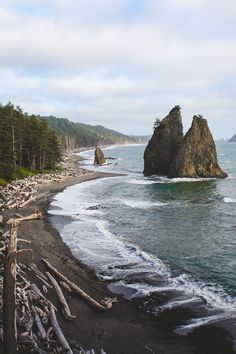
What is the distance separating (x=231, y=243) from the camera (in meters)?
29.9

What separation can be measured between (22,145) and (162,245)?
53.6 metres

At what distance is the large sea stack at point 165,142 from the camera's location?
8888 cm

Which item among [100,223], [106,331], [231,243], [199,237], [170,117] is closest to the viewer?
[106,331]

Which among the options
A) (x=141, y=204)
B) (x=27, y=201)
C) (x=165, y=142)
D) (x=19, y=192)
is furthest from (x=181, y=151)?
(x=27, y=201)

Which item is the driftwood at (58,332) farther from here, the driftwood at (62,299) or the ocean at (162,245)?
the ocean at (162,245)

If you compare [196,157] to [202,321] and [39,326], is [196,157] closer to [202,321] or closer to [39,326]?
[202,321]

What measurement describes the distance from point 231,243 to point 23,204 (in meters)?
25.1

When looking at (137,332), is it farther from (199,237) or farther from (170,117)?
(170,117)

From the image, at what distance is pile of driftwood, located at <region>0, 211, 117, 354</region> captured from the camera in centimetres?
1179

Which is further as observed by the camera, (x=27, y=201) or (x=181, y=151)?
(x=181, y=151)

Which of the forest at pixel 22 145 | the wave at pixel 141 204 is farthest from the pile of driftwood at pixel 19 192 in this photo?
Result: the wave at pixel 141 204

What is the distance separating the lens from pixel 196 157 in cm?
8325

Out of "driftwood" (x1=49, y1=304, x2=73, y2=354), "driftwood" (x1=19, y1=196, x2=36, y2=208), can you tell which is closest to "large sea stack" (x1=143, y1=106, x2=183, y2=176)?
"driftwood" (x1=19, y1=196, x2=36, y2=208)

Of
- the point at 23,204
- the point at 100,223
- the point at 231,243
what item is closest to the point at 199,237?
the point at 231,243
